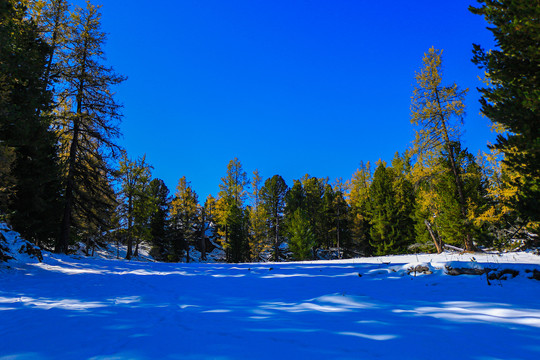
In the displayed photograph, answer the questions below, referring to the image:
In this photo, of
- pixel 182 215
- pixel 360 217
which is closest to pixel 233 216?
pixel 182 215

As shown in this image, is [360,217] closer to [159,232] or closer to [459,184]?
[459,184]

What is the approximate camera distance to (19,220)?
1280cm

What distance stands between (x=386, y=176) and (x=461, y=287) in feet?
82.6

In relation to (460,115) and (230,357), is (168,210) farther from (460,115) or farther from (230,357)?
(230,357)

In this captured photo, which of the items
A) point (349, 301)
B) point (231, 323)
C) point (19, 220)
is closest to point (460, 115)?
point (349, 301)

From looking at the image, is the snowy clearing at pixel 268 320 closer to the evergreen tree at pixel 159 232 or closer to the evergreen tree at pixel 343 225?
the evergreen tree at pixel 159 232

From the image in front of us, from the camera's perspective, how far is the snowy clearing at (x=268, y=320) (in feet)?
9.20

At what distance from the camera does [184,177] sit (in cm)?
3391

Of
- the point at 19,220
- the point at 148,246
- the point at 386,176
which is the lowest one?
the point at 148,246

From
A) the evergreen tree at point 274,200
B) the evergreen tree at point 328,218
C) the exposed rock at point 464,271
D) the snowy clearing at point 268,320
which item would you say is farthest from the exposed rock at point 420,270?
the evergreen tree at point 328,218

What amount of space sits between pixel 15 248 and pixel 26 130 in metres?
4.30

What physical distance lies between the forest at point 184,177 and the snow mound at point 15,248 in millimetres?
612

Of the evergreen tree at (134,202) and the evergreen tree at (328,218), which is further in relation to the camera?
the evergreen tree at (328,218)

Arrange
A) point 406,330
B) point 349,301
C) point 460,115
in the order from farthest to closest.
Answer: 1. point 460,115
2. point 349,301
3. point 406,330
